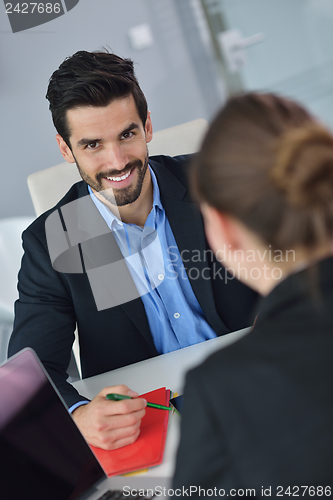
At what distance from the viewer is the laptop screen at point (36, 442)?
0.64 meters

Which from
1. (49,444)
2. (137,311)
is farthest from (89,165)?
(49,444)

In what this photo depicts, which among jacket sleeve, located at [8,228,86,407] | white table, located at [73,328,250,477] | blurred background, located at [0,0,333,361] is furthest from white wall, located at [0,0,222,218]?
white table, located at [73,328,250,477]

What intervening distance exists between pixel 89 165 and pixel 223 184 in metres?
0.94

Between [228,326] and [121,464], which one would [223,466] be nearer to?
[121,464]

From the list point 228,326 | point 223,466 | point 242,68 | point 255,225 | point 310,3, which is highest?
point 310,3

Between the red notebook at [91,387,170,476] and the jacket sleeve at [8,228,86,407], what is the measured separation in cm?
36

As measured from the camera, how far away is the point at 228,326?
4.07ft

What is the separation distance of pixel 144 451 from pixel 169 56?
8.17ft

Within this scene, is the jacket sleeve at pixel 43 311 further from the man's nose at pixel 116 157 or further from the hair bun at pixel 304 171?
the hair bun at pixel 304 171

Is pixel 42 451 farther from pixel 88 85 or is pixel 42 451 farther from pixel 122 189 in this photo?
pixel 88 85

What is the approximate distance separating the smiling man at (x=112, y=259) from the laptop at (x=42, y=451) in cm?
43

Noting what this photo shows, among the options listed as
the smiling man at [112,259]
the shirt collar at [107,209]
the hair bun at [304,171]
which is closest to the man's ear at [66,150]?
the smiling man at [112,259]

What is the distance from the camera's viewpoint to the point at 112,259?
1279 millimetres

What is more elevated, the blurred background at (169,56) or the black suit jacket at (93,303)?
the blurred background at (169,56)
